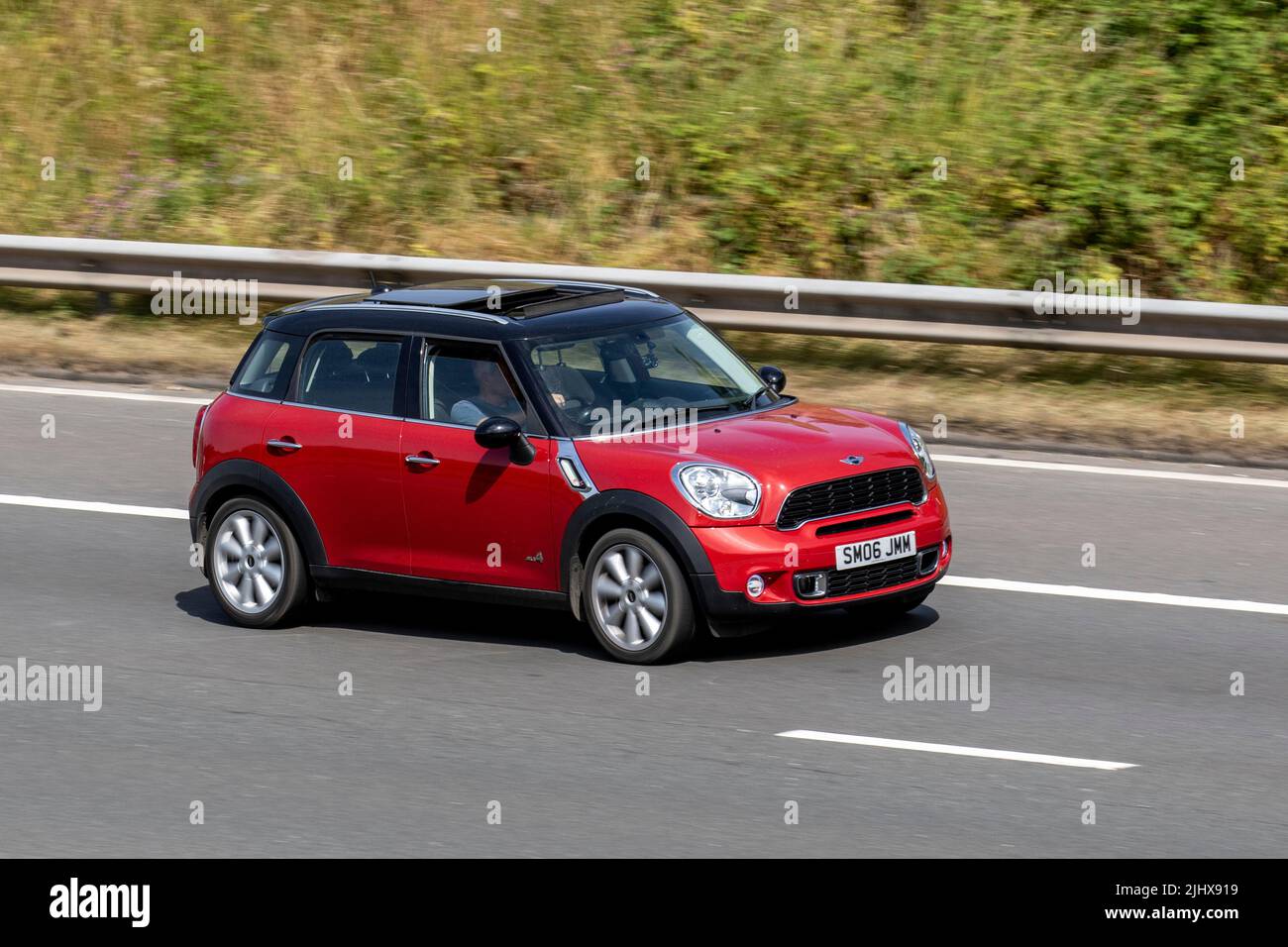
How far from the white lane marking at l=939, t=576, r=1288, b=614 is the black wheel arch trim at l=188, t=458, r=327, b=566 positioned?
125 inches

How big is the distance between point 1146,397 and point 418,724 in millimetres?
7681

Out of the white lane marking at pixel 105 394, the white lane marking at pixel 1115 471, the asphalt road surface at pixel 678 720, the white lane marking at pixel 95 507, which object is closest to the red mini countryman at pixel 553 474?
the asphalt road surface at pixel 678 720

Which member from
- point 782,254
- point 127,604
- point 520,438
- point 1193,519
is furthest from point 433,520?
point 782,254

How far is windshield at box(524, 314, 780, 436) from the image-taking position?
29.0ft

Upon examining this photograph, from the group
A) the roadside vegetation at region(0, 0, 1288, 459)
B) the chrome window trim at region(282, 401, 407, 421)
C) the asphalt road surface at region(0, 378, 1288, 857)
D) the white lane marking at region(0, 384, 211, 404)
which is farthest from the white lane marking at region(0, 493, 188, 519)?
the roadside vegetation at region(0, 0, 1288, 459)

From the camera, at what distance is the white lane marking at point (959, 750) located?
712 cm

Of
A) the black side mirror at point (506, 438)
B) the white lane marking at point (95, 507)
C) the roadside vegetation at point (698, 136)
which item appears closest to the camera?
the black side mirror at point (506, 438)

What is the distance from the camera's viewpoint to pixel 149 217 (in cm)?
1981

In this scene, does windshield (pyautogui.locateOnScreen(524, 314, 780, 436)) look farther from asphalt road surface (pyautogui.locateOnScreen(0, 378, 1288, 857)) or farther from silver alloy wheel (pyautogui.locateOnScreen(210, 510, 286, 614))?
silver alloy wheel (pyautogui.locateOnScreen(210, 510, 286, 614))

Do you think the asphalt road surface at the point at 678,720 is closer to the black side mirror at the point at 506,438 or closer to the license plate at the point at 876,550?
the license plate at the point at 876,550

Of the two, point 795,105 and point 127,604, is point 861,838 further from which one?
point 795,105

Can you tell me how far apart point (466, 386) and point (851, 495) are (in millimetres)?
1913

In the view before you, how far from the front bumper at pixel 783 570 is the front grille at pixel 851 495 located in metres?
0.05

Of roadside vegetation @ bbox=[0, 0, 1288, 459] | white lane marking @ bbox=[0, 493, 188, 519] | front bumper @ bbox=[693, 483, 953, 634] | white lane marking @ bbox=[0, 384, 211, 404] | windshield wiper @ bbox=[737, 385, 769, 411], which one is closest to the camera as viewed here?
front bumper @ bbox=[693, 483, 953, 634]
